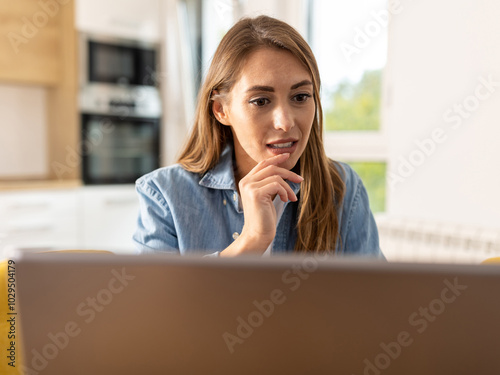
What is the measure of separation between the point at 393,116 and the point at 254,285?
2447mm

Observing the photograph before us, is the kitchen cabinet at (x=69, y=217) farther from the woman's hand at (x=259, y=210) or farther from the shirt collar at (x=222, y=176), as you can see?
the woman's hand at (x=259, y=210)

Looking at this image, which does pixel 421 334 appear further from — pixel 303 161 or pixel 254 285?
pixel 303 161

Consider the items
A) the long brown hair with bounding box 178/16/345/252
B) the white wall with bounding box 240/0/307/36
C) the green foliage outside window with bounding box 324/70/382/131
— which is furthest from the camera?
the white wall with bounding box 240/0/307/36

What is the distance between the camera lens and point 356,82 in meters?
3.16

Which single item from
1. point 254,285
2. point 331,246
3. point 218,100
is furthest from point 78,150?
point 254,285

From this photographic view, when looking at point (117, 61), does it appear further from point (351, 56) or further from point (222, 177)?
point (222, 177)

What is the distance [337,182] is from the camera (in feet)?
4.70

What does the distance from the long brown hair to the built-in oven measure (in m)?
2.44

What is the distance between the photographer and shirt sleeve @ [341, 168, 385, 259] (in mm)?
1397

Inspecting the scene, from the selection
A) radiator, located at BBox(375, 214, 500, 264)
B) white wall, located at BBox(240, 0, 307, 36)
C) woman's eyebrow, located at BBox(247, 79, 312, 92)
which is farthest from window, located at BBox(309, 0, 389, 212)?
woman's eyebrow, located at BBox(247, 79, 312, 92)

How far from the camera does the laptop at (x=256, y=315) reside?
0.48 meters

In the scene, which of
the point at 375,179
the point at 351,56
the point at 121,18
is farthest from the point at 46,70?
the point at 375,179

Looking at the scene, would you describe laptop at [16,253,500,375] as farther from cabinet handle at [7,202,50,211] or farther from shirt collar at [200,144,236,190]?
cabinet handle at [7,202,50,211]

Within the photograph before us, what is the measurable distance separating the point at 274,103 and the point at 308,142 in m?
0.20
